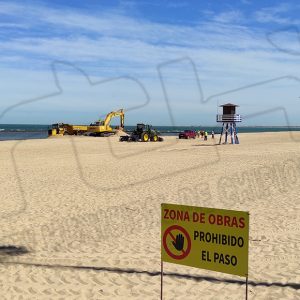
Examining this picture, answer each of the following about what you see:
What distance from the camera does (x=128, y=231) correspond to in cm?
932

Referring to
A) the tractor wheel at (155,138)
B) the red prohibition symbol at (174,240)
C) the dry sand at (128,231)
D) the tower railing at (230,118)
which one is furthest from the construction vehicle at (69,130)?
the red prohibition symbol at (174,240)

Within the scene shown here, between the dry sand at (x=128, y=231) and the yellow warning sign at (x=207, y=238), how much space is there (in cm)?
130

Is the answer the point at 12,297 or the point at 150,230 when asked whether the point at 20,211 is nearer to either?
the point at 150,230

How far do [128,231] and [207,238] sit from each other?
15.8 feet

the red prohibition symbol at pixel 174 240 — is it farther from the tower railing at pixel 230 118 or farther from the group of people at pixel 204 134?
the group of people at pixel 204 134

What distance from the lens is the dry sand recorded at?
6.25 meters

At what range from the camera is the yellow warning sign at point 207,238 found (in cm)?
448

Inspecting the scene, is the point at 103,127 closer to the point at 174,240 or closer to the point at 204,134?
the point at 204,134

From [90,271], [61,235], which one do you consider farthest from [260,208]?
[90,271]

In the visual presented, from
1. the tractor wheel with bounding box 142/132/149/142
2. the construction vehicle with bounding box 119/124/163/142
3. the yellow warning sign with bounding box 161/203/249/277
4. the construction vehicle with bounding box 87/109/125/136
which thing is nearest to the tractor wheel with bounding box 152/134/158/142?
the construction vehicle with bounding box 119/124/163/142

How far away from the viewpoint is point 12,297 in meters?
5.89

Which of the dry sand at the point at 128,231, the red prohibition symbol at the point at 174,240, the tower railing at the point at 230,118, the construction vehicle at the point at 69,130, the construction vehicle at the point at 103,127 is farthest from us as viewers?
the construction vehicle at the point at 69,130

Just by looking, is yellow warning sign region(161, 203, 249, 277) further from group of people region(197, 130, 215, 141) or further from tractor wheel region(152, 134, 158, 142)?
group of people region(197, 130, 215, 141)

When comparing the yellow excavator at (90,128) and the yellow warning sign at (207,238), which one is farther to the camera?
the yellow excavator at (90,128)
